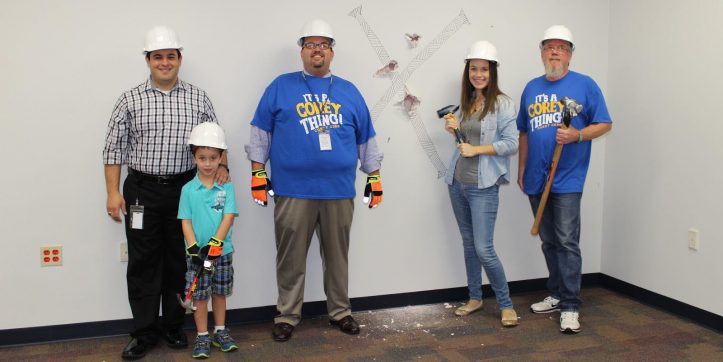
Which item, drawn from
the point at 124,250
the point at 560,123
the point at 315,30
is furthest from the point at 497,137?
the point at 124,250

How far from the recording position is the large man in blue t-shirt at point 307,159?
338 centimetres

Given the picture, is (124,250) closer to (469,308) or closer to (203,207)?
(203,207)

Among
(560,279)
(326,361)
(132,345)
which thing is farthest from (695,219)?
(132,345)

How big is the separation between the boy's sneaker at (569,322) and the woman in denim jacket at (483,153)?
27 centimetres

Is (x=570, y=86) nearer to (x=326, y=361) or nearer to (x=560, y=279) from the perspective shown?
(x=560, y=279)

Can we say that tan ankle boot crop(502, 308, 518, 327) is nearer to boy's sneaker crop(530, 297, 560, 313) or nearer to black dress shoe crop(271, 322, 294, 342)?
boy's sneaker crop(530, 297, 560, 313)

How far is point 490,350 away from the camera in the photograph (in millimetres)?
3312

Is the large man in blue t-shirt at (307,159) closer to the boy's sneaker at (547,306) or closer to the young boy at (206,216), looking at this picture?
the young boy at (206,216)

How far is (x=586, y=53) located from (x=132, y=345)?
342cm

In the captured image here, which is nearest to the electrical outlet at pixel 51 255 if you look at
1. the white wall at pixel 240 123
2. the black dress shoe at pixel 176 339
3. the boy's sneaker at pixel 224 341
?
the white wall at pixel 240 123

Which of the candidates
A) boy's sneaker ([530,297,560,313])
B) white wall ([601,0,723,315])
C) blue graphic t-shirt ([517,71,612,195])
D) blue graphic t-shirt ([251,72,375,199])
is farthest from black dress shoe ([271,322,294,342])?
white wall ([601,0,723,315])

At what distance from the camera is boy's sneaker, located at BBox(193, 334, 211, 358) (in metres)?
3.18

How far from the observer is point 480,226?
368 cm

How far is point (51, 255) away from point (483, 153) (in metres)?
2.42
